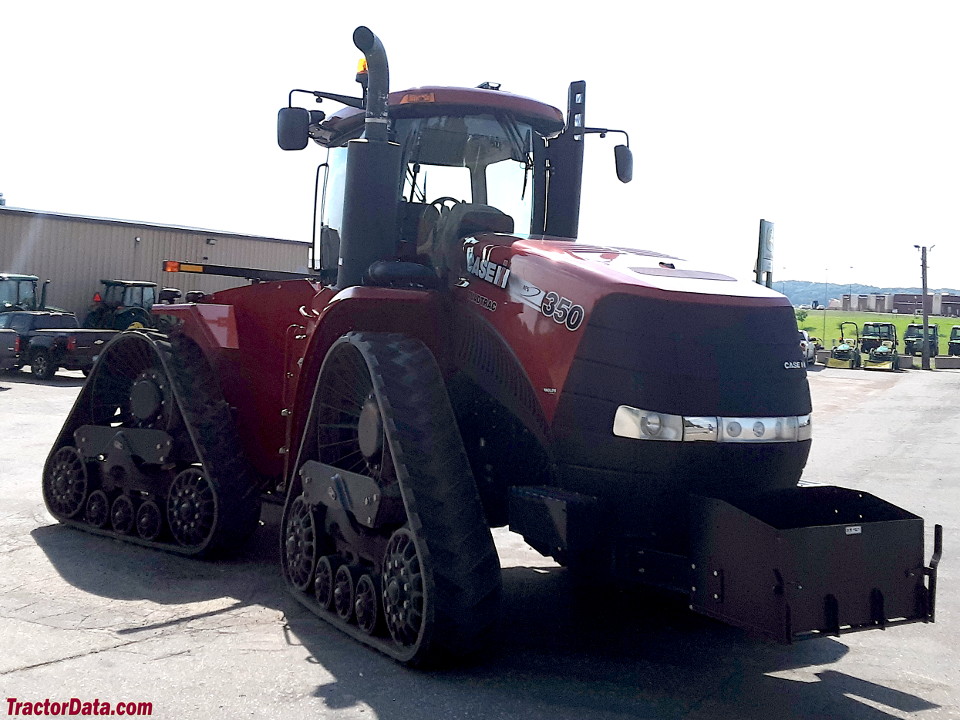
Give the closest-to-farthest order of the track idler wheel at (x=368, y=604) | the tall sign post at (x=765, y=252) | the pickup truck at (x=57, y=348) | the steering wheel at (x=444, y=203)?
the track idler wheel at (x=368, y=604)
the steering wheel at (x=444, y=203)
the tall sign post at (x=765, y=252)
the pickup truck at (x=57, y=348)

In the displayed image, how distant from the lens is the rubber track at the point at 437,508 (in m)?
4.61

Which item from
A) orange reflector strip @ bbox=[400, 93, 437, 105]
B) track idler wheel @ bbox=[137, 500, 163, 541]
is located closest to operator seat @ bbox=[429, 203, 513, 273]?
orange reflector strip @ bbox=[400, 93, 437, 105]

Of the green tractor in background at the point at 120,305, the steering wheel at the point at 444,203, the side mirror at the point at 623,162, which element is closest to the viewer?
the steering wheel at the point at 444,203

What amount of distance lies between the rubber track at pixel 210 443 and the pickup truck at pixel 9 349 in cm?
1458

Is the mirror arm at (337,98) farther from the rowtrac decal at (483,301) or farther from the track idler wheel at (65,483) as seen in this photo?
the track idler wheel at (65,483)

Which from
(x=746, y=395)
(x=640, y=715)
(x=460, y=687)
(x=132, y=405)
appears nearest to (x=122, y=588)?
(x=132, y=405)

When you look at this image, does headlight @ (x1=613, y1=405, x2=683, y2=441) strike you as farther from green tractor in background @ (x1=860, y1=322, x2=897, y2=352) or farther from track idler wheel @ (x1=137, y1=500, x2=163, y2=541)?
green tractor in background @ (x1=860, y1=322, x2=897, y2=352)

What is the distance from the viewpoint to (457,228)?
19.2 ft

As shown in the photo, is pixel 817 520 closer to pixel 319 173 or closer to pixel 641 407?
pixel 641 407

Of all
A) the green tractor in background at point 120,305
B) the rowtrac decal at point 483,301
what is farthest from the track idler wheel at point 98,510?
the green tractor in background at point 120,305

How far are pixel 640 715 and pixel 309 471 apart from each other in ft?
7.50

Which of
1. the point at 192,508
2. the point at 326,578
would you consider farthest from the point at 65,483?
the point at 326,578

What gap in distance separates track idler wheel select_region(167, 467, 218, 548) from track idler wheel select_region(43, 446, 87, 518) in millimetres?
1006

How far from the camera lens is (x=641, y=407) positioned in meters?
4.58
